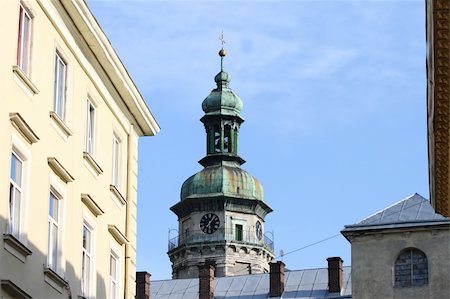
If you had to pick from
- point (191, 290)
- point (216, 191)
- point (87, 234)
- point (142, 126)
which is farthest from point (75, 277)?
point (216, 191)

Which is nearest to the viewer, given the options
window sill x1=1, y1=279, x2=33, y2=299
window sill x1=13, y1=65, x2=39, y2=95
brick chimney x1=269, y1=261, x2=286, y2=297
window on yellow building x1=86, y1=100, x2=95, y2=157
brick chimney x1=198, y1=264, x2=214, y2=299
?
window sill x1=1, y1=279, x2=33, y2=299

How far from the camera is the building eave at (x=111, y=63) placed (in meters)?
24.8

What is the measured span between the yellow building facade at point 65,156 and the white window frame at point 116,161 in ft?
0.08

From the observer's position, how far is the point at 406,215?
51781 millimetres

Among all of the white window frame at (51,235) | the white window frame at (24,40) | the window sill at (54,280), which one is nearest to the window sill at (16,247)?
the window sill at (54,280)

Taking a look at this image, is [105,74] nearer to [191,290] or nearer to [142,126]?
[142,126]

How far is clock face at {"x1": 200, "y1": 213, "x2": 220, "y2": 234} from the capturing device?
95.3 meters

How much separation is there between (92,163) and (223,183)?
68962mm

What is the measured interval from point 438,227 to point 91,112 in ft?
85.2

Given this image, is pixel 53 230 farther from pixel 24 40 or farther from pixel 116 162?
pixel 116 162

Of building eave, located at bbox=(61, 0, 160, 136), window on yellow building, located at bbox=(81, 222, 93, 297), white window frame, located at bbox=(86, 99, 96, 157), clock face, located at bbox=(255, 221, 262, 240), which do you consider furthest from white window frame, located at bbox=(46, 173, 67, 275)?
clock face, located at bbox=(255, 221, 262, 240)

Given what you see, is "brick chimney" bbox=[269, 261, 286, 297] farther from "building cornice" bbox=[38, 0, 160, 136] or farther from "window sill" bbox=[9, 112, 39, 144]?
"window sill" bbox=[9, 112, 39, 144]

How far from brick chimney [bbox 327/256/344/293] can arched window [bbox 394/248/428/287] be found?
67.2 feet

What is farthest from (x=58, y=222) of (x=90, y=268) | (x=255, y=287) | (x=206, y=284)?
(x=206, y=284)
